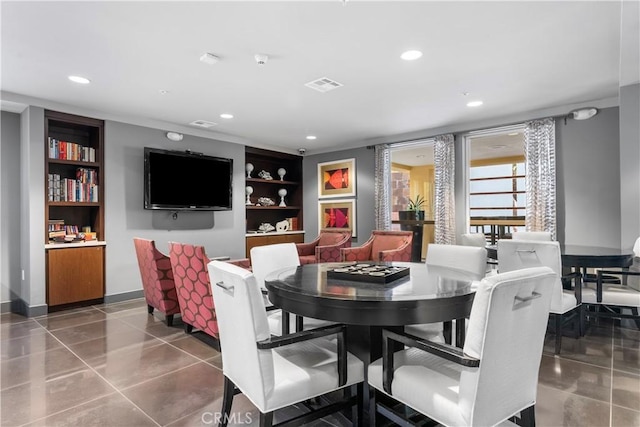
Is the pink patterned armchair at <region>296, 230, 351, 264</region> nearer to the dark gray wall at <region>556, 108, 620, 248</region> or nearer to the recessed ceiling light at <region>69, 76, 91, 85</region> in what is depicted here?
the dark gray wall at <region>556, 108, 620, 248</region>

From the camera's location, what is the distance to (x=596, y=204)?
4.35m

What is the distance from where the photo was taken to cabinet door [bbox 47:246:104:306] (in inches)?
168

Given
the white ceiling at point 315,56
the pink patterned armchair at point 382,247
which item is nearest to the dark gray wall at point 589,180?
the white ceiling at point 315,56

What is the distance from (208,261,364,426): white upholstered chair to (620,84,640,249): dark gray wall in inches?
141

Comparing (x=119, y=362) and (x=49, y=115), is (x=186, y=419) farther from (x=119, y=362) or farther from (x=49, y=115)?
(x=49, y=115)

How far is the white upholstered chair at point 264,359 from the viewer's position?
148 cm

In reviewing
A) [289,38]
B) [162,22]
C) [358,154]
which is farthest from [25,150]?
[358,154]

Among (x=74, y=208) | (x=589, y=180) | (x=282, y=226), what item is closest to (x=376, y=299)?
(x=589, y=180)

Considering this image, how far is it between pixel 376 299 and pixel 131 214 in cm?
449

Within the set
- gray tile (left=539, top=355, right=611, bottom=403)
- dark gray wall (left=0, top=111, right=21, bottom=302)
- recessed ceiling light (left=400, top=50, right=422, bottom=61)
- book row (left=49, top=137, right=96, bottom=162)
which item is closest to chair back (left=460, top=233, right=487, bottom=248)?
gray tile (left=539, top=355, right=611, bottom=403)

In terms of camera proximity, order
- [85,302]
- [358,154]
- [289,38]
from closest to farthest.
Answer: [289,38], [85,302], [358,154]

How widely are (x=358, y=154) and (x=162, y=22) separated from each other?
4.64 m

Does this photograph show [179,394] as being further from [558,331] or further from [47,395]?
[558,331]

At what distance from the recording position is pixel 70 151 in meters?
4.56
